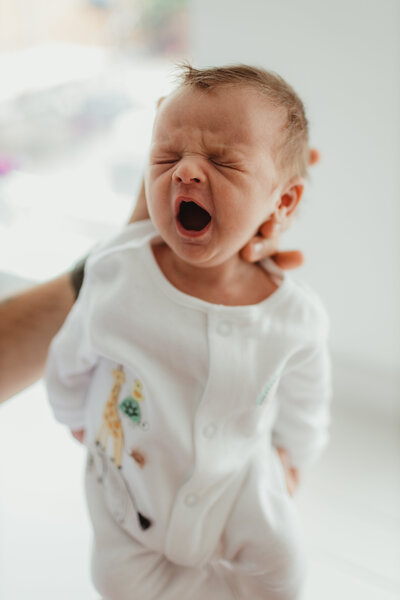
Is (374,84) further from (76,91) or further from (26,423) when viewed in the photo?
(76,91)

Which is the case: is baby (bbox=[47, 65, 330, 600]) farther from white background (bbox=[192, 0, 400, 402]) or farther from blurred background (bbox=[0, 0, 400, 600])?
white background (bbox=[192, 0, 400, 402])

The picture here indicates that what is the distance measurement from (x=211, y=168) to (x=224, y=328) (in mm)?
165

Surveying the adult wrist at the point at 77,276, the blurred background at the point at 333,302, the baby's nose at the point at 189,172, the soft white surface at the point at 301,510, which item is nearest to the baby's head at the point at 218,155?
the baby's nose at the point at 189,172

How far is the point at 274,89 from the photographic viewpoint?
61cm

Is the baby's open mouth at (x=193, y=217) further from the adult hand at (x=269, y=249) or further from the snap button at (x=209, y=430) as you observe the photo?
the snap button at (x=209, y=430)

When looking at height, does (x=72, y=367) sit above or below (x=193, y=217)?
below

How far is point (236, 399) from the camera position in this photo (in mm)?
683

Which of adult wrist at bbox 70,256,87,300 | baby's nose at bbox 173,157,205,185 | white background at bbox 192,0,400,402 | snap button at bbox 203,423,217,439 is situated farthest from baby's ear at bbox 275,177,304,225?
white background at bbox 192,0,400,402

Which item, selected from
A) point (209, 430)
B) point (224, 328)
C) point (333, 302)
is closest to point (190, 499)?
point (209, 430)

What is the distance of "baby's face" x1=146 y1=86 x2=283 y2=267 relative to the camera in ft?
1.94

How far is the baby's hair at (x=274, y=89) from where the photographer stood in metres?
0.60

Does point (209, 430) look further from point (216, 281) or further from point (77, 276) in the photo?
point (77, 276)

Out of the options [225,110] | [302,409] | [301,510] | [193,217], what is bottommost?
[301,510]

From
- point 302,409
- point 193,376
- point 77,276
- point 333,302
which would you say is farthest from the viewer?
point 333,302
